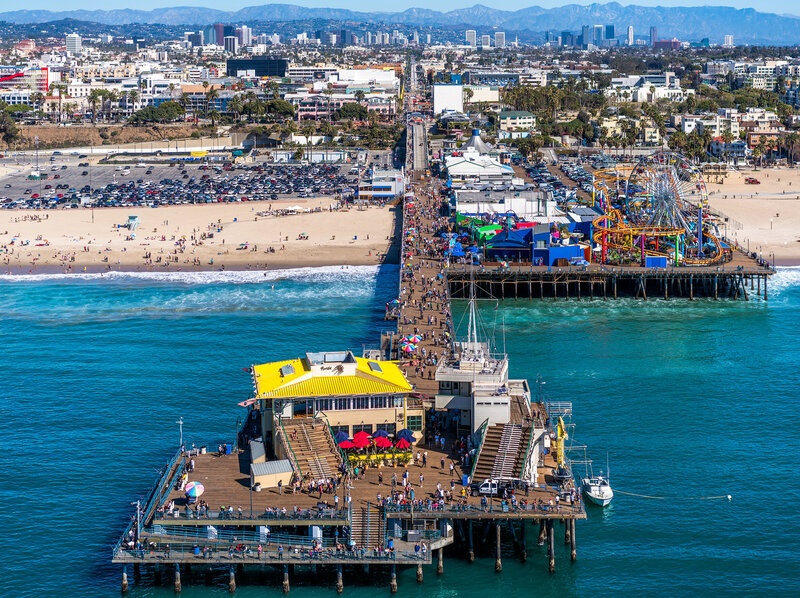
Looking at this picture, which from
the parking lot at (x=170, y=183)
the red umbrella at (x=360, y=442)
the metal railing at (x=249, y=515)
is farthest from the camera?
the parking lot at (x=170, y=183)

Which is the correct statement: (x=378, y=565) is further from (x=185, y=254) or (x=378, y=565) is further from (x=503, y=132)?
(x=503, y=132)

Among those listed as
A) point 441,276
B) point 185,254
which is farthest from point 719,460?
point 185,254

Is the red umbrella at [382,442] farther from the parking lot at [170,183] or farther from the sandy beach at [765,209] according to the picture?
the parking lot at [170,183]

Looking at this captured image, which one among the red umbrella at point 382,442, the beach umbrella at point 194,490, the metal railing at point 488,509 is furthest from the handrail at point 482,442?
the beach umbrella at point 194,490

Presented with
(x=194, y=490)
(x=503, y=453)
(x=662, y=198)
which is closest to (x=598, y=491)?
(x=503, y=453)

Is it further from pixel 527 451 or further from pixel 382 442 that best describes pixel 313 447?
pixel 527 451

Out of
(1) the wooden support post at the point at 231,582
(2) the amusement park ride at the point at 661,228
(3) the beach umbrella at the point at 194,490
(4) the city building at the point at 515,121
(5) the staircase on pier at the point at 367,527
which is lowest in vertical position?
(1) the wooden support post at the point at 231,582

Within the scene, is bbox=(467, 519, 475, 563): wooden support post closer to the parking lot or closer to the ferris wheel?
the ferris wheel
